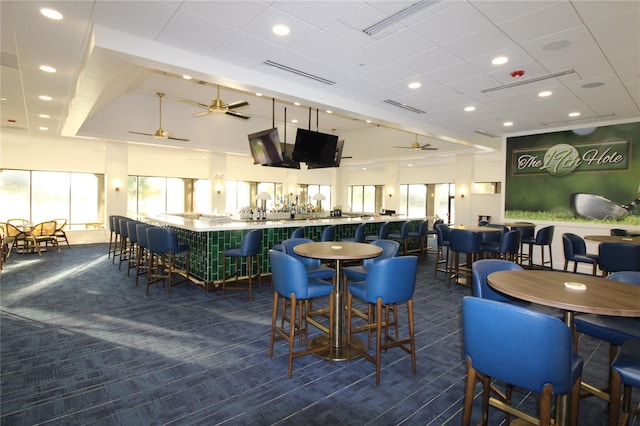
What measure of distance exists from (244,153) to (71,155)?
523 centimetres

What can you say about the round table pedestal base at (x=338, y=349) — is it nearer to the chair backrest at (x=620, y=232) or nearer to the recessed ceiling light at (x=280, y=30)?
the recessed ceiling light at (x=280, y=30)

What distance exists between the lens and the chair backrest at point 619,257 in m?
4.32

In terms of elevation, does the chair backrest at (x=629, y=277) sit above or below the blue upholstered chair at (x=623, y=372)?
above

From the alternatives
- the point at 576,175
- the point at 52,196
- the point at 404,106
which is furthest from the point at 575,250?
the point at 52,196

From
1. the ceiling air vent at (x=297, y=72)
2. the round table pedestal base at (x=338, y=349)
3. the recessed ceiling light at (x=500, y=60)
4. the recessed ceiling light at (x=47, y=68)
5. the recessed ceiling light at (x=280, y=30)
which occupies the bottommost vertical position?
the round table pedestal base at (x=338, y=349)

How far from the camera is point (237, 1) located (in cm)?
310

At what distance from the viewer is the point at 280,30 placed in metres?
3.59

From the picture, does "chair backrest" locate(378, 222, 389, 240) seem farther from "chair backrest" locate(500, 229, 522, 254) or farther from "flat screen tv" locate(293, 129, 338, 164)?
"chair backrest" locate(500, 229, 522, 254)

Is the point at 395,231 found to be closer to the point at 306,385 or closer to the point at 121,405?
the point at 306,385

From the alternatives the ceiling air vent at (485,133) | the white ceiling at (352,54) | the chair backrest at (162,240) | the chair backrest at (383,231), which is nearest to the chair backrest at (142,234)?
the chair backrest at (162,240)

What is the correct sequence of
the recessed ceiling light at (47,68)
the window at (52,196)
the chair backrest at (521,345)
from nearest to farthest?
1. the chair backrest at (521,345)
2. the recessed ceiling light at (47,68)
3. the window at (52,196)

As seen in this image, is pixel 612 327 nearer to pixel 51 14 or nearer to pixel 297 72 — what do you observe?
pixel 297 72

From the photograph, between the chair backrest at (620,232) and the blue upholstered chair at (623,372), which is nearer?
the blue upholstered chair at (623,372)

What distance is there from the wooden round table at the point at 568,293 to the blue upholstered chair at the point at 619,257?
2750 mm
